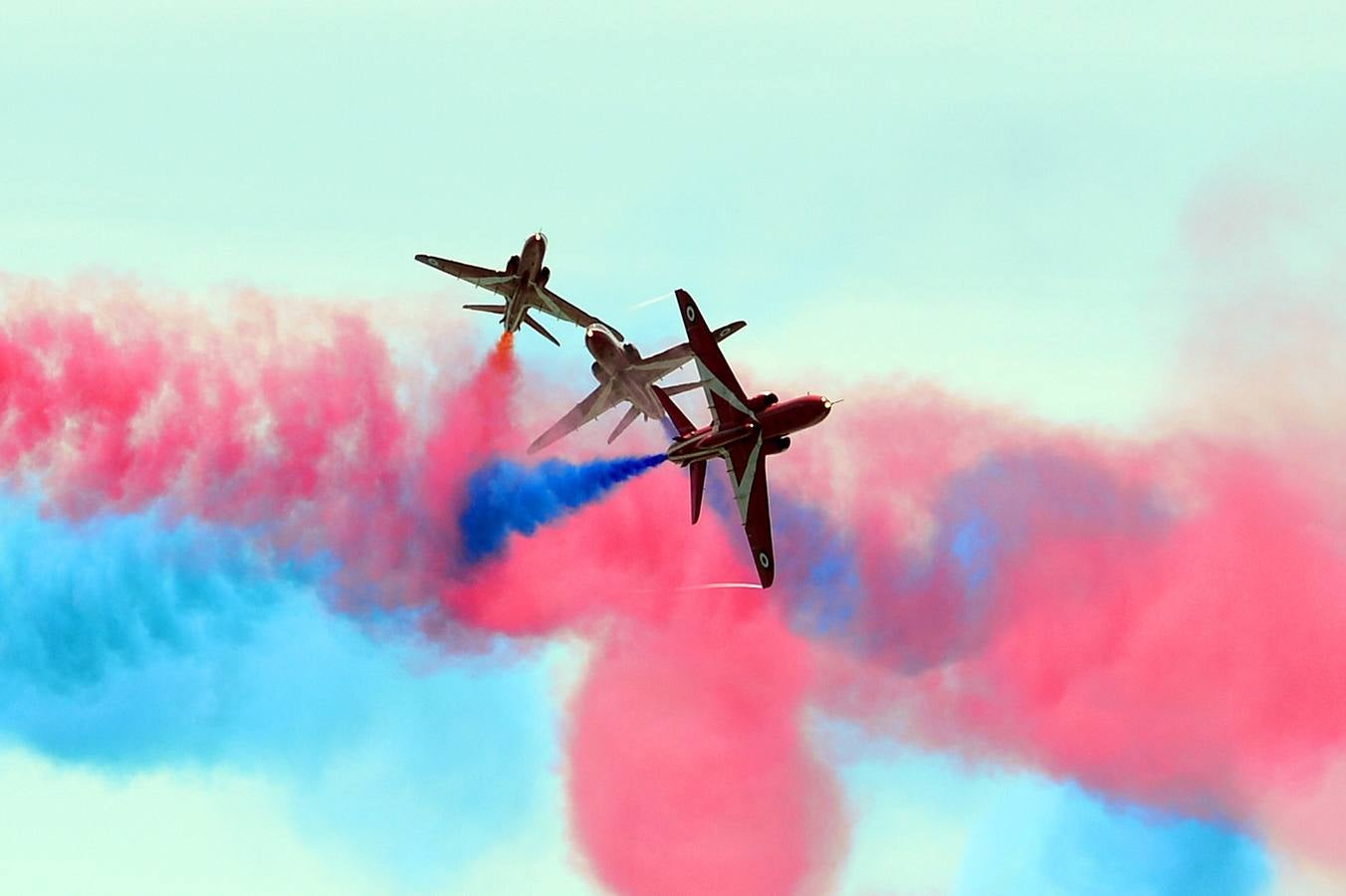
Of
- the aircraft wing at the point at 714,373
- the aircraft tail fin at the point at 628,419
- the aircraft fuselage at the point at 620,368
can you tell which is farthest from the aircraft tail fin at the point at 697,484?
the aircraft tail fin at the point at 628,419

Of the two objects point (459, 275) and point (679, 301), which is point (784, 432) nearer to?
point (679, 301)

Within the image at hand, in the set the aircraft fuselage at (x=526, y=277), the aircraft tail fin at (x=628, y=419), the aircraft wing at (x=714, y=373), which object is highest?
the aircraft fuselage at (x=526, y=277)

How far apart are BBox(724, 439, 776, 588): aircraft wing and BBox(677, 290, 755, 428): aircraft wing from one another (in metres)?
1.15

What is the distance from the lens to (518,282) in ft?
290

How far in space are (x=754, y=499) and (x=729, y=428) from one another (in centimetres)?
343

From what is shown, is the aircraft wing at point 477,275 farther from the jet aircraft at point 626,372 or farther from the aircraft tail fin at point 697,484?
the aircraft tail fin at point 697,484

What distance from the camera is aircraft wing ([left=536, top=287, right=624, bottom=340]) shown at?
8944cm

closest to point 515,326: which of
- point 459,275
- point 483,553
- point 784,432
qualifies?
point 459,275

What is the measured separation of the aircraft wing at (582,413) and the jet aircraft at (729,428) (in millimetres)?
7340

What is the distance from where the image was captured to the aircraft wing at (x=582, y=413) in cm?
8949

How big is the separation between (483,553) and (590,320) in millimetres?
10347

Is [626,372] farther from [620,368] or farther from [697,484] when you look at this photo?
[697,484]

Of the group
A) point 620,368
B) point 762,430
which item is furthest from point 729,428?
point 620,368

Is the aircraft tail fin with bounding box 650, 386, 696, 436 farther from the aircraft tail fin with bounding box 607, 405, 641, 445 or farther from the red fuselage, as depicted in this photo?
the aircraft tail fin with bounding box 607, 405, 641, 445
